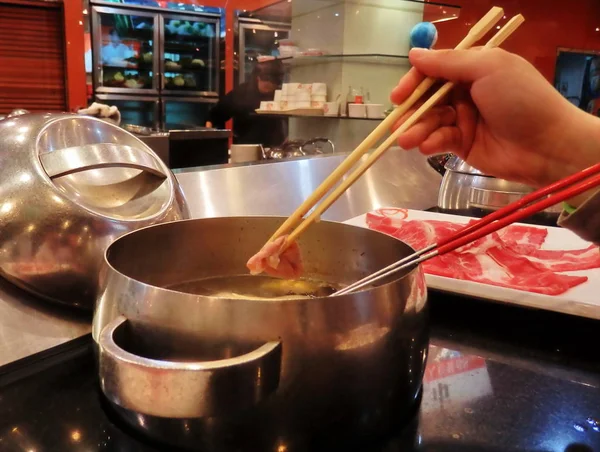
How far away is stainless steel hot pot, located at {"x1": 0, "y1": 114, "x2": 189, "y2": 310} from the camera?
53 centimetres

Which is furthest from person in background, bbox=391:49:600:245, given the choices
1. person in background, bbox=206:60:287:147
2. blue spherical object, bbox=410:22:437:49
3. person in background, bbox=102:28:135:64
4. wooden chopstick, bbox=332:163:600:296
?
person in background, bbox=102:28:135:64

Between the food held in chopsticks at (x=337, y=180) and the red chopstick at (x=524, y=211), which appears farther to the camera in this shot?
the food held in chopsticks at (x=337, y=180)

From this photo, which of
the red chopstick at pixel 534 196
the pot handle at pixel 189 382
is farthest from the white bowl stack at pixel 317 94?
the pot handle at pixel 189 382

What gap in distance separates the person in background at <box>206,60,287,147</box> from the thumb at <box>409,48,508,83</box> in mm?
2844

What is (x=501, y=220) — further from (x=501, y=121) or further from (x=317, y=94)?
(x=317, y=94)

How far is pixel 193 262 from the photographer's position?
60 cm

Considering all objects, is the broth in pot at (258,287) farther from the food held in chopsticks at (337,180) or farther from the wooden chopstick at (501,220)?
the wooden chopstick at (501,220)

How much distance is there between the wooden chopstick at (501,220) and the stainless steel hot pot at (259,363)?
0.02 meters

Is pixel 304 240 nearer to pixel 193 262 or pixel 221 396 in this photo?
pixel 193 262

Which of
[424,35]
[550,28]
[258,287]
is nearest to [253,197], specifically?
[258,287]

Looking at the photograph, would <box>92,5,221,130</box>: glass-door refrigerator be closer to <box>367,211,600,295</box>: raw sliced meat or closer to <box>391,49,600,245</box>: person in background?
<box>367,211,600,295</box>: raw sliced meat

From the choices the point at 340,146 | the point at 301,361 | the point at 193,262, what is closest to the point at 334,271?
the point at 193,262

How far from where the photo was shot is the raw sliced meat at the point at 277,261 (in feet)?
1.68

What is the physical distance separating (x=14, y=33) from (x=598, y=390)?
16.1 ft
